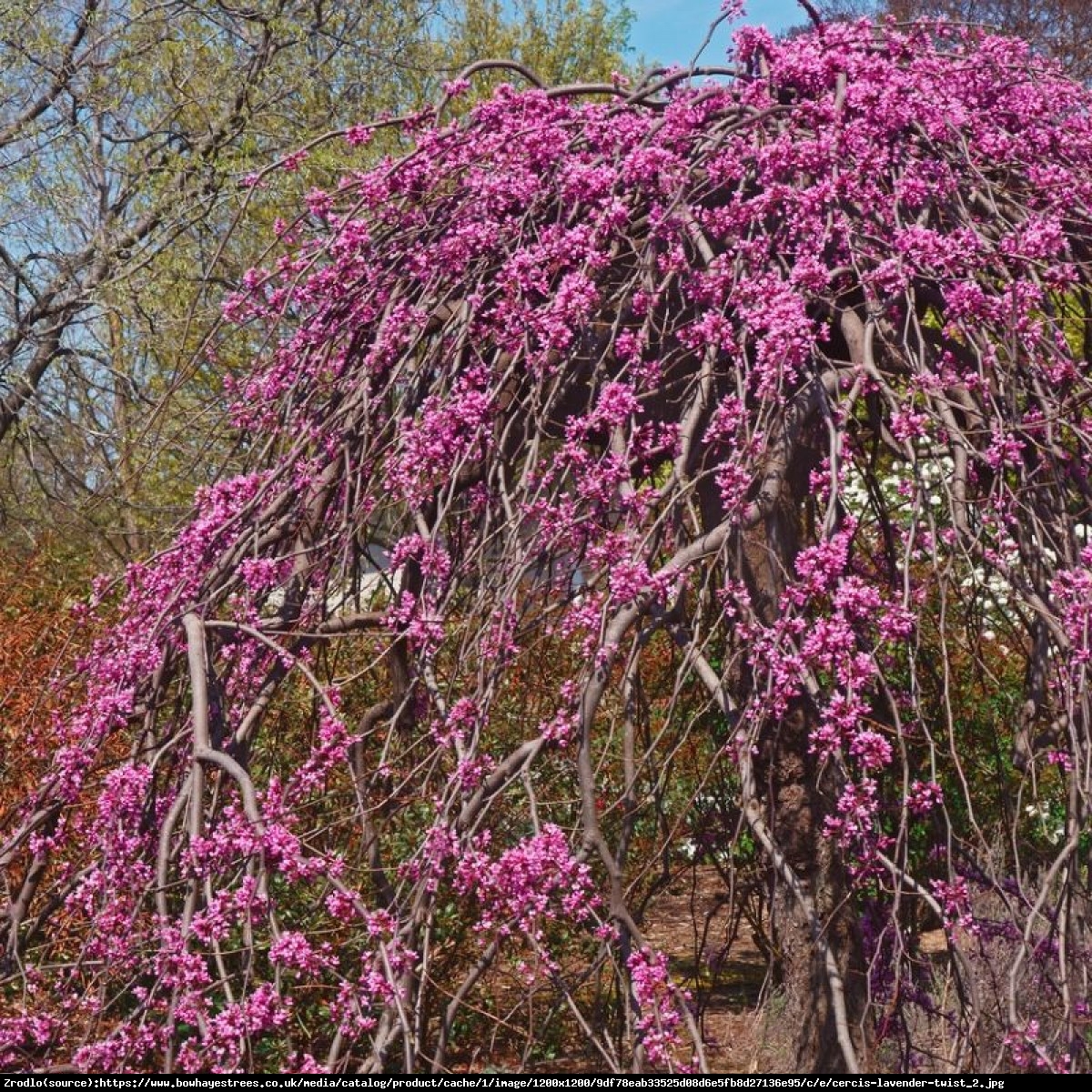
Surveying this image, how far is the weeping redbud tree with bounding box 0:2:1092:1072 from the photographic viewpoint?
83.6 inches

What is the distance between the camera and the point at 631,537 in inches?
89.8

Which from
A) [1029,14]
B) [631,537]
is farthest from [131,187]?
[1029,14]

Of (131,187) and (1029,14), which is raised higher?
(1029,14)

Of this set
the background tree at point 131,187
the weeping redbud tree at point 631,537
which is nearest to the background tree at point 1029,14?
the background tree at point 131,187

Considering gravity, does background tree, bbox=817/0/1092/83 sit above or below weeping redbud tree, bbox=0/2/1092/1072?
above

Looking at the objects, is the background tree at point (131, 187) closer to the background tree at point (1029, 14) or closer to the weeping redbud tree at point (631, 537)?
the weeping redbud tree at point (631, 537)

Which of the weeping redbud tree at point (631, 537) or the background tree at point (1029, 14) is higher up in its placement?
the background tree at point (1029, 14)

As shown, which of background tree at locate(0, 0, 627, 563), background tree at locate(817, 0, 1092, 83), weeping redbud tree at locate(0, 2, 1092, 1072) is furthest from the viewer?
background tree at locate(817, 0, 1092, 83)

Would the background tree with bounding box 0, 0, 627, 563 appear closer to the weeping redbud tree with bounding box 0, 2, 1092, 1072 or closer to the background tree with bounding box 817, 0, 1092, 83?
the weeping redbud tree with bounding box 0, 2, 1092, 1072

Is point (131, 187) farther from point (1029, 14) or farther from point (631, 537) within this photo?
point (1029, 14)

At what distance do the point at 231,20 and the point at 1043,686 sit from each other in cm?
870

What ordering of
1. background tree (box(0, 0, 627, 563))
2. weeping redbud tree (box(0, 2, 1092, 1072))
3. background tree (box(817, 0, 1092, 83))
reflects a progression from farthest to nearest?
background tree (box(817, 0, 1092, 83)), background tree (box(0, 0, 627, 563)), weeping redbud tree (box(0, 2, 1092, 1072))

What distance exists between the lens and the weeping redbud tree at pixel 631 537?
2.12m

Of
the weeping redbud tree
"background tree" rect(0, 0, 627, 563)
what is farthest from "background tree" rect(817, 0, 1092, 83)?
the weeping redbud tree
